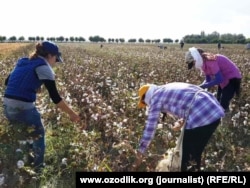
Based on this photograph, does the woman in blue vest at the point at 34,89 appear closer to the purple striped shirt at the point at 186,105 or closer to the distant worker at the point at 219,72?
the purple striped shirt at the point at 186,105

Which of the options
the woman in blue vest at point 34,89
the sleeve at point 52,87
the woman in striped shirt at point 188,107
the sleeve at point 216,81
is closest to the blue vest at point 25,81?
the woman in blue vest at point 34,89

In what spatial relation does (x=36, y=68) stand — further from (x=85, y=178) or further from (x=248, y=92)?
(x=248, y=92)

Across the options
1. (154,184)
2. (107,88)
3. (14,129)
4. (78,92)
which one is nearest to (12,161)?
(14,129)

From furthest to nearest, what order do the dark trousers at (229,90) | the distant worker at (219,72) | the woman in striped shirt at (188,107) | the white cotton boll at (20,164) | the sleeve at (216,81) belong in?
the dark trousers at (229,90)
the sleeve at (216,81)
the distant worker at (219,72)
the white cotton boll at (20,164)
the woman in striped shirt at (188,107)

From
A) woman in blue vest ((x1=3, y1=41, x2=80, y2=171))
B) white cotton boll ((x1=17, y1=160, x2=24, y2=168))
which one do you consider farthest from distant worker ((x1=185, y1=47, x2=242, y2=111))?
white cotton boll ((x1=17, y1=160, x2=24, y2=168))

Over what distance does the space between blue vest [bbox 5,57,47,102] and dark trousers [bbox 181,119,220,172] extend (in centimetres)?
151

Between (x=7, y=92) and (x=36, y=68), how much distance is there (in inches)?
19.6

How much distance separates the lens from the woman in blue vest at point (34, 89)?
14.0 ft

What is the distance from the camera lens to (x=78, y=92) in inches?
310

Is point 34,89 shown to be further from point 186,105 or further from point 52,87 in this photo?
point 186,105

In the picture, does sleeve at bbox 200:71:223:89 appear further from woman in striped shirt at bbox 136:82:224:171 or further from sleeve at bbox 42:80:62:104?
sleeve at bbox 42:80:62:104

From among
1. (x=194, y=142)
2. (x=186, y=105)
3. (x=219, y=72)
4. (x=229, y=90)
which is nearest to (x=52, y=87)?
(x=186, y=105)

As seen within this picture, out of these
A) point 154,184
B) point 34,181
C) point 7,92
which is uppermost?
point 7,92

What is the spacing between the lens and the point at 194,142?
396cm
